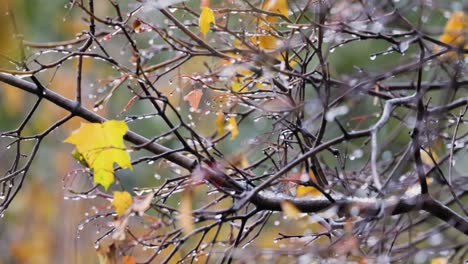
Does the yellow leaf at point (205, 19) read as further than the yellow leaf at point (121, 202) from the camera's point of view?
Yes

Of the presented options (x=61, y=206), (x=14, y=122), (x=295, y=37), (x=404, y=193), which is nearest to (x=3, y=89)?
(x=14, y=122)

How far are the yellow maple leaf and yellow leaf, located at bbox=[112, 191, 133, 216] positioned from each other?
8cm

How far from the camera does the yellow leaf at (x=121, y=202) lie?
4.51ft

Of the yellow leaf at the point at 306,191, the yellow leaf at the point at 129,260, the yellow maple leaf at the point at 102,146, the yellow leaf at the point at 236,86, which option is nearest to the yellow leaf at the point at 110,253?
the yellow leaf at the point at 129,260

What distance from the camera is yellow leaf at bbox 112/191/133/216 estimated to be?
137 cm

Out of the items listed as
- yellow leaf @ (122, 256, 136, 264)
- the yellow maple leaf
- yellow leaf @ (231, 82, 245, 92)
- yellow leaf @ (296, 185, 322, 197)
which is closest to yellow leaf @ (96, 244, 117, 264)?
yellow leaf @ (122, 256, 136, 264)

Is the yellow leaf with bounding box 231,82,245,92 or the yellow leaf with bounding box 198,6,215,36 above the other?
the yellow leaf with bounding box 231,82,245,92

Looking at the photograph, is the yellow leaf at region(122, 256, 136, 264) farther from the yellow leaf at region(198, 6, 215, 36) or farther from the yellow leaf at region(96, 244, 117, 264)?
the yellow leaf at region(198, 6, 215, 36)

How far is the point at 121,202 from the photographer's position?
4.52ft

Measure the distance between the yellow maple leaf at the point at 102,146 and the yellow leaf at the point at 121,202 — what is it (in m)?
0.08

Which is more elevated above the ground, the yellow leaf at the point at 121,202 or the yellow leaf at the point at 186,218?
the yellow leaf at the point at 121,202

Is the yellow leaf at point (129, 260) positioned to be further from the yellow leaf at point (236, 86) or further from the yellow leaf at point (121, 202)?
the yellow leaf at point (236, 86)

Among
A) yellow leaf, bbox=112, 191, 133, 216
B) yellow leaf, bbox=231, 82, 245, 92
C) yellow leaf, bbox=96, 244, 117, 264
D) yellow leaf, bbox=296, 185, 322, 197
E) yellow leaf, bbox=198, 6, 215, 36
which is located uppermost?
yellow leaf, bbox=231, 82, 245, 92

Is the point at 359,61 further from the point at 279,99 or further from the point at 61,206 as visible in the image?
the point at 279,99
